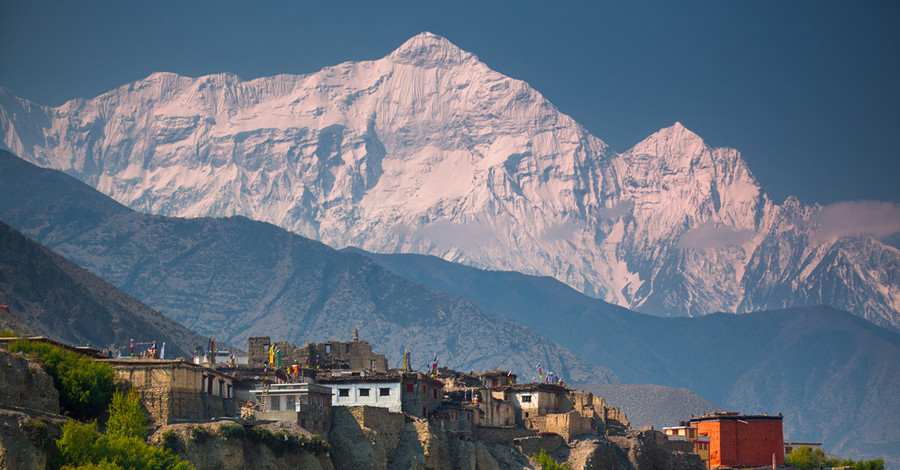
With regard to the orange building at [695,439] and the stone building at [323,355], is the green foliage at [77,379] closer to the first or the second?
the stone building at [323,355]

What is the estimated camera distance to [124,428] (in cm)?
8044

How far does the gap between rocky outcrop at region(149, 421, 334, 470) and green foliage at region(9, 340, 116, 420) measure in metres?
5.47

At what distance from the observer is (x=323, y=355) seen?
15425cm

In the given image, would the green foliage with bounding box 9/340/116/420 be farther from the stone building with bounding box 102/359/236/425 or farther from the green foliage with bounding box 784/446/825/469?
the green foliage with bounding box 784/446/825/469

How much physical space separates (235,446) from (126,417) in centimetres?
859

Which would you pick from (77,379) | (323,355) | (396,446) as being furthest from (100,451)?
(323,355)

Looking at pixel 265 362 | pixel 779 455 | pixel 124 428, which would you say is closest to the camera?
pixel 124 428

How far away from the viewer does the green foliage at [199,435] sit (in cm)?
8462

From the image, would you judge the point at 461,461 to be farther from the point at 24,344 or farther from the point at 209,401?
the point at 24,344

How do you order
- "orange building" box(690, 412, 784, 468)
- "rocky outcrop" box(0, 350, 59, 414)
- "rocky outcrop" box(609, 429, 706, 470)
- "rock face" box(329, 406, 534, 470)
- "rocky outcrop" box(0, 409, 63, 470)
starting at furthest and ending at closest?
"orange building" box(690, 412, 784, 468) → "rocky outcrop" box(609, 429, 706, 470) → "rock face" box(329, 406, 534, 470) → "rocky outcrop" box(0, 350, 59, 414) → "rocky outcrop" box(0, 409, 63, 470)

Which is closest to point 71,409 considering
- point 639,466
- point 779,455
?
point 639,466

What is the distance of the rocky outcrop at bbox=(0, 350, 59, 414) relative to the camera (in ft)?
258

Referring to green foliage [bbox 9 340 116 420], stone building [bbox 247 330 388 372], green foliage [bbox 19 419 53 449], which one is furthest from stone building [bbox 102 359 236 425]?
stone building [bbox 247 330 388 372]

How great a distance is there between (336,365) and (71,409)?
6170 cm
